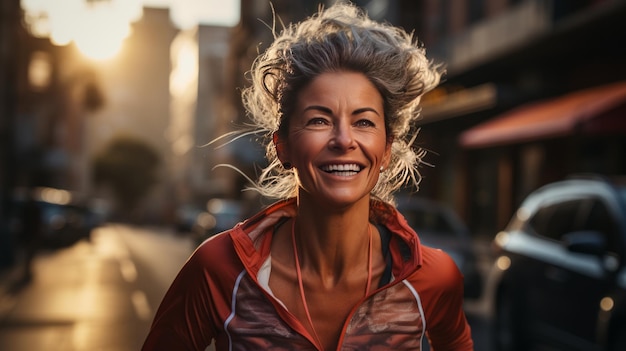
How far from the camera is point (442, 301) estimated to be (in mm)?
2752

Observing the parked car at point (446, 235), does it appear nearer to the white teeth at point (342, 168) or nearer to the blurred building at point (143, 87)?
the white teeth at point (342, 168)

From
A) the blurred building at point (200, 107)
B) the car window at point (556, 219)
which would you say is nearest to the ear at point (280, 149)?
the car window at point (556, 219)

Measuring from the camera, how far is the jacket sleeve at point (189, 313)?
105 inches

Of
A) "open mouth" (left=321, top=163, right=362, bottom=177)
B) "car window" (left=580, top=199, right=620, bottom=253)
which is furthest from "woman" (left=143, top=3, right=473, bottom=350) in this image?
"car window" (left=580, top=199, right=620, bottom=253)

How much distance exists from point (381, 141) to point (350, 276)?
0.36 metres

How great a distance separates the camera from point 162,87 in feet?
454

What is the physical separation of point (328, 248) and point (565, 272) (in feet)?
19.8

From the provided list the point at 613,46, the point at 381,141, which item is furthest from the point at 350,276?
the point at 613,46

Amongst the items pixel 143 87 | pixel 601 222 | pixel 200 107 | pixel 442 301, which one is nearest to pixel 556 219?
pixel 601 222

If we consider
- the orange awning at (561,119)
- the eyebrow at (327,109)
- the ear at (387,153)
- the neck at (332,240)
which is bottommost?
the neck at (332,240)

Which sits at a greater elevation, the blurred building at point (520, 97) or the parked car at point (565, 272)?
the blurred building at point (520, 97)

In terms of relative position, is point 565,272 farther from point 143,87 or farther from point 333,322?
point 143,87

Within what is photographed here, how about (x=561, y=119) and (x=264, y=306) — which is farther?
(x=561, y=119)

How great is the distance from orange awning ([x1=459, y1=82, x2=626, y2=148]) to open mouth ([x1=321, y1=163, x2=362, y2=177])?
15.7m
